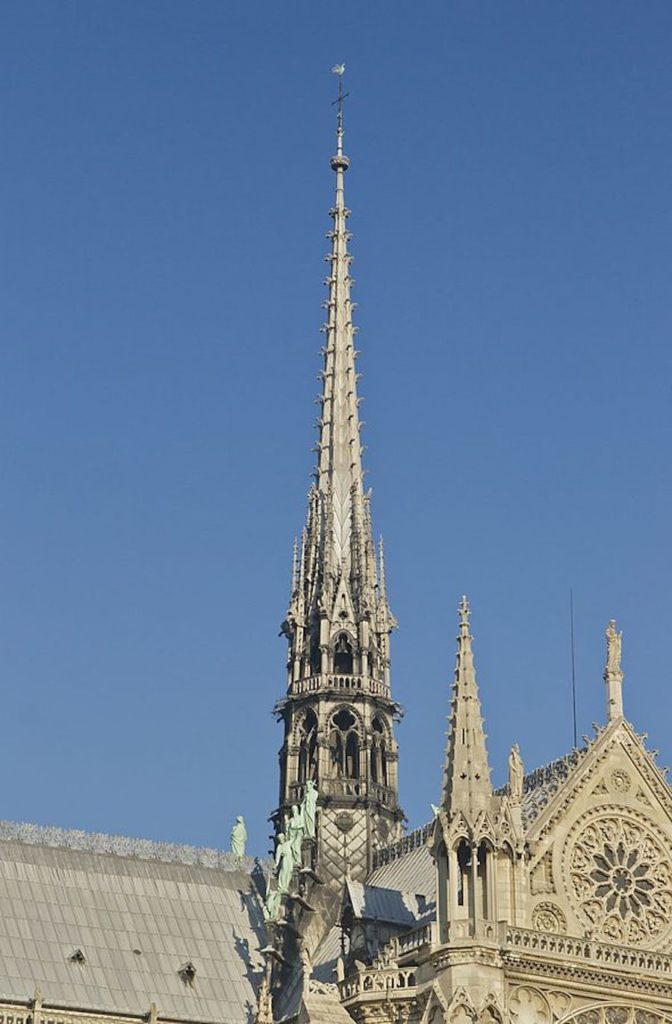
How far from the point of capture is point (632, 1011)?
54.4 m

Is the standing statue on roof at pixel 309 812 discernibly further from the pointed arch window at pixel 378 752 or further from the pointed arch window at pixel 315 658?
the pointed arch window at pixel 315 658

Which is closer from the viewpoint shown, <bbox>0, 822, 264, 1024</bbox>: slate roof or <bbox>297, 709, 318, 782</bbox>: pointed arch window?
<bbox>0, 822, 264, 1024</bbox>: slate roof

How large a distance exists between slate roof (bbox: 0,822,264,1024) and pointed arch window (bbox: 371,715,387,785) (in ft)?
17.2

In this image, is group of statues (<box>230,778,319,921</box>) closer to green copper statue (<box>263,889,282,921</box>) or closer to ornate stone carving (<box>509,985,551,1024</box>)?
green copper statue (<box>263,889,282,921</box>)

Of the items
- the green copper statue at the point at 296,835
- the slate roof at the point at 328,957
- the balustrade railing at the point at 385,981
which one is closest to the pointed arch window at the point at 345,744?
the green copper statue at the point at 296,835

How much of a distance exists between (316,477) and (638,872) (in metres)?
24.7

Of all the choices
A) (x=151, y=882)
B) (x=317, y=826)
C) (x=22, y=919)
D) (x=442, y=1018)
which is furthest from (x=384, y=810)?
(x=442, y=1018)

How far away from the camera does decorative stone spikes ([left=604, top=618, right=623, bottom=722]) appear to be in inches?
2312

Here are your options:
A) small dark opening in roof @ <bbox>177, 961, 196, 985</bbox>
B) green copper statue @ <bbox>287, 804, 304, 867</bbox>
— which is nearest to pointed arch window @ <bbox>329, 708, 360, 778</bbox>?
green copper statue @ <bbox>287, 804, 304, 867</bbox>

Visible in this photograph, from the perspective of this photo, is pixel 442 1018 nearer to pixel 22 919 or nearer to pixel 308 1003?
pixel 308 1003

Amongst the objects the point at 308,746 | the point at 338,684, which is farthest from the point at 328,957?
the point at 338,684

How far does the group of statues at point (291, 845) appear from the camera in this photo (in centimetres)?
6488

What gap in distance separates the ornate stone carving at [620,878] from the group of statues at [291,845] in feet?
38.5

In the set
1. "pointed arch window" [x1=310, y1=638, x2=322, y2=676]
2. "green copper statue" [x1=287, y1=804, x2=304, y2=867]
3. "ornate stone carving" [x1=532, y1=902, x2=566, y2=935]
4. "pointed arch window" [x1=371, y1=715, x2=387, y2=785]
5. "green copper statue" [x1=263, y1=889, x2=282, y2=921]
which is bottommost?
"ornate stone carving" [x1=532, y1=902, x2=566, y2=935]
